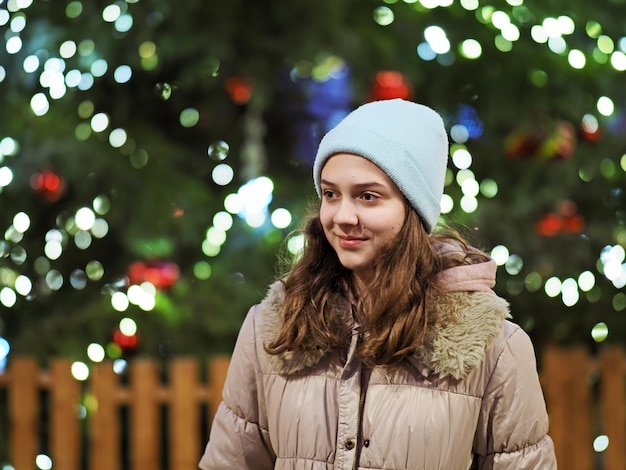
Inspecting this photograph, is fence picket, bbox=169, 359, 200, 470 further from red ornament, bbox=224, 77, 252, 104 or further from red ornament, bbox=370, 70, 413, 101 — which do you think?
red ornament, bbox=370, 70, 413, 101

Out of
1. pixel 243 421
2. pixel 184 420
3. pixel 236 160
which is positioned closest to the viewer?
pixel 243 421

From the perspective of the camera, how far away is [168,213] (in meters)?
4.84

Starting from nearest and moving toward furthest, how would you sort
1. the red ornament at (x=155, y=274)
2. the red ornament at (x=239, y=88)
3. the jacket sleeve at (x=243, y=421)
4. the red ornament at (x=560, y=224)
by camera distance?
the jacket sleeve at (x=243, y=421) < the red ornament at (x=155, y=274) < the red ornament at (x=560, y=224) < the red ornament at (x=239, y=88)

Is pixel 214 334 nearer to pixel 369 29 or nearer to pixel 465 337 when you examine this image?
pixel 369 29

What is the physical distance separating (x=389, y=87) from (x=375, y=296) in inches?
113

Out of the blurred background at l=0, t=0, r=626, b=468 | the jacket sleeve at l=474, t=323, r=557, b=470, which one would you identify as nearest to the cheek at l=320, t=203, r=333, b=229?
the jacket sleeve at l=474, t=323, r=557, b=470

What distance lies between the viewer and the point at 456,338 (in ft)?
7.17

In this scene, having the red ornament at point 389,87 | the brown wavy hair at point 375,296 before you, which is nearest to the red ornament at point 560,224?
the red ornament at point 389,87

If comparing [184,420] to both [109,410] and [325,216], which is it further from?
[325,216]

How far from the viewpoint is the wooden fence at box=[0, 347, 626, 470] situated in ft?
16.2

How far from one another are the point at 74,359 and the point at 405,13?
252 cm

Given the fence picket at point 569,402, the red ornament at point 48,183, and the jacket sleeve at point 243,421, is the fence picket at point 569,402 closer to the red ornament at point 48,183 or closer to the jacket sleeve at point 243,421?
the red ornament at point 48,183

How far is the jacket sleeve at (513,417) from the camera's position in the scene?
2178 mm

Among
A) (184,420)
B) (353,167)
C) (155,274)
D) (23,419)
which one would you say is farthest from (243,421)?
(23,419)
